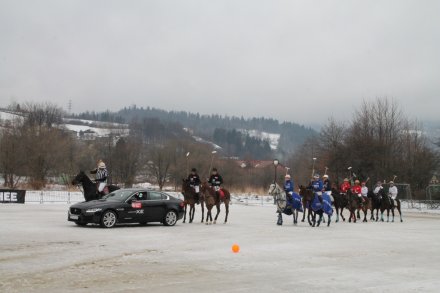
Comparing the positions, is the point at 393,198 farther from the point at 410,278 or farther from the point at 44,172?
the point at 44,172

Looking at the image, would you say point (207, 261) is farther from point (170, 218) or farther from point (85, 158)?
point (85, 158)

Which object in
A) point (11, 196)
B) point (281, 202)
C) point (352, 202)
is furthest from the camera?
point (11, 196)

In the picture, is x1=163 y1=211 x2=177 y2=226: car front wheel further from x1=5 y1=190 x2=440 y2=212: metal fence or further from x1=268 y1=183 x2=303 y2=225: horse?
x1=5 y1=190 x2=440 y2=212: metal fence

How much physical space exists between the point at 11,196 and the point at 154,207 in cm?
2149

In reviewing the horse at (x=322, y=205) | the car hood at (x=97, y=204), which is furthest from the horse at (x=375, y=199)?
the car hood at (x=97, y=204)

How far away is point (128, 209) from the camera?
2262cm

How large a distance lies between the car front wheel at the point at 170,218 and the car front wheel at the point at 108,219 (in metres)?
2.66

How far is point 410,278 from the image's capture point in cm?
1180

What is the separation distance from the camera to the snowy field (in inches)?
413

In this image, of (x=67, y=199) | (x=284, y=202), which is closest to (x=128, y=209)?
(x=284, y=202)

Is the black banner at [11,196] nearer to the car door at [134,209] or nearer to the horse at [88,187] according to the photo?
the horse at [88,187]

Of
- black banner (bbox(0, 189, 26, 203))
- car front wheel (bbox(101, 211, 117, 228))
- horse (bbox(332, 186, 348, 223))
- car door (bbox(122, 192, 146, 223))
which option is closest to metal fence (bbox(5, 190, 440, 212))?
Result: black banner (bbox(0, 189, 26, 203))

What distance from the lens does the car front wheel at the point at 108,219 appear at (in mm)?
21781

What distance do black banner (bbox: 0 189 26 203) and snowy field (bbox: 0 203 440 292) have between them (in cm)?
2068
